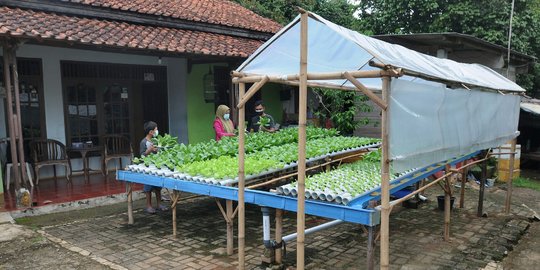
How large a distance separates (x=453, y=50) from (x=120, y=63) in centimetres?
902

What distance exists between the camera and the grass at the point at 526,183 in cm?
1042

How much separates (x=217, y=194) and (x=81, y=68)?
6233 millimetres

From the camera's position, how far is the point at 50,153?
8.73 meters

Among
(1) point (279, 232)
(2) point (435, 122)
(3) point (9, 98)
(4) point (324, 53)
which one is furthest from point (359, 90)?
(3) point (9, 98)

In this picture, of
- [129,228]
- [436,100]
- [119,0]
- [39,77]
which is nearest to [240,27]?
[119,0]

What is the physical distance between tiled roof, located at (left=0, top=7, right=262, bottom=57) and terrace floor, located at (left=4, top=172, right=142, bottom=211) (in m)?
2.64

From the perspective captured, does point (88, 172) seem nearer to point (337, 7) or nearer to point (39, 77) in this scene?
point (39, 77)

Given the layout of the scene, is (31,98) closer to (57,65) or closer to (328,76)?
(57,65)

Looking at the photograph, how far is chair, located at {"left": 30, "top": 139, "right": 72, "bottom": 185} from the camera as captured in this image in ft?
27.1

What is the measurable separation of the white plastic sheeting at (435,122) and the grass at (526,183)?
16.1ft

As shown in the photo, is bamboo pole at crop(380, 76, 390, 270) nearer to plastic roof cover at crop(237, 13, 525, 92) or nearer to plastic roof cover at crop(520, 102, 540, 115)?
Result: plastic roof cover at crop(237, 13, 525, 92)

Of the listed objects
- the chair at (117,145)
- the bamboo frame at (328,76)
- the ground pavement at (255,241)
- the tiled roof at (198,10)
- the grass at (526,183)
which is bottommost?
the grass at (526,183)

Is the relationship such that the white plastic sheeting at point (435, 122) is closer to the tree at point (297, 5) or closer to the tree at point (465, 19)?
the tree at point (465, 19)

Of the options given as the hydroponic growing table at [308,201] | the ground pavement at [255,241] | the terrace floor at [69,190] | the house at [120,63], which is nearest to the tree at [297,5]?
the house at [120,63]
